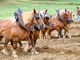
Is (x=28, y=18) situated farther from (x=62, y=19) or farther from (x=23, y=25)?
(x=62, y=19)

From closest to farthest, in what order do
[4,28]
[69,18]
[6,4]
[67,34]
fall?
[4,28], [69,18], [67,34], [6,4]

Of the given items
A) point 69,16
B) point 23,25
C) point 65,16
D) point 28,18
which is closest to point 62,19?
point 65,16

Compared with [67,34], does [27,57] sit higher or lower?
higher

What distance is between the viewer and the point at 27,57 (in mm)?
10039

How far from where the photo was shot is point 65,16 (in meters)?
15.6

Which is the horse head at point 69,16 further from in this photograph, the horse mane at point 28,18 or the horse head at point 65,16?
the horse mane at point 28,18

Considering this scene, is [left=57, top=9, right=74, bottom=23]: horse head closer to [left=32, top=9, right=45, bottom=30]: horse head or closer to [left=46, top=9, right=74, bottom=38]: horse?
[left=46, top=9, right=74, bottom=38]: horse

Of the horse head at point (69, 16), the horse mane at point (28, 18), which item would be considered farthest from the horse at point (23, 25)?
the horse head at point (69, 16)

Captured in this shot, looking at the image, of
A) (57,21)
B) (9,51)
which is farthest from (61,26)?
(9,51)

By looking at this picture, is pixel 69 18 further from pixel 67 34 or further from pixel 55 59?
pixel 55 59

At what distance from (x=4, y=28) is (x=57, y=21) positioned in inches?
243

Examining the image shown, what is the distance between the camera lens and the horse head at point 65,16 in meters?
15.4

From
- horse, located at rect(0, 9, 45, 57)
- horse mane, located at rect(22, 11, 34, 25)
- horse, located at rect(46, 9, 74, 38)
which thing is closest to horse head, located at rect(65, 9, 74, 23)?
horse, located at rect(46, 9, 74, 38)

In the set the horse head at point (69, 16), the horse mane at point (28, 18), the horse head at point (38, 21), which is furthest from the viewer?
the horse head at point (69, 16)
